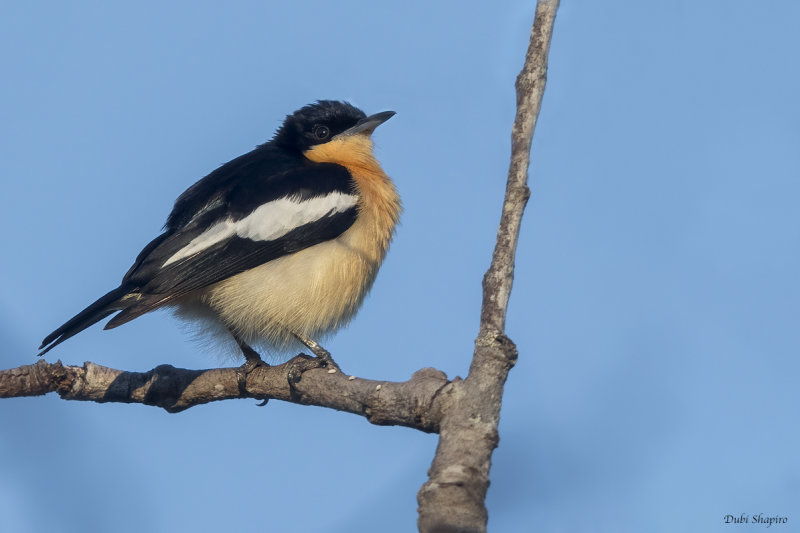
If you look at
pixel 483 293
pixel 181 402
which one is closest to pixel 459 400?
pixel 483 293

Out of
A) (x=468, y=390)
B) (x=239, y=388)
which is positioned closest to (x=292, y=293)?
(x=239, y=388)

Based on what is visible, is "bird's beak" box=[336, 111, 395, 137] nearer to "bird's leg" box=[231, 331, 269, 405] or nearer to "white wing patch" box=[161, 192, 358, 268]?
"white wing patch" box=[161, 192, 358, 268]

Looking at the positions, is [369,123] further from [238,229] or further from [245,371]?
[245,371]

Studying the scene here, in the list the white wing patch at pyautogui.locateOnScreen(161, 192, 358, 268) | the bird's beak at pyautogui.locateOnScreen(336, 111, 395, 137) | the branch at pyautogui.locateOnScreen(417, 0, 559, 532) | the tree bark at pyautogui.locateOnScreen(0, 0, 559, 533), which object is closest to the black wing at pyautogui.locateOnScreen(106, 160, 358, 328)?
the white wing patch at pyautogui.locateOnScreen(161, 192, 358, 268)

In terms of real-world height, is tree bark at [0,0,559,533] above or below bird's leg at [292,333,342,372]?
below

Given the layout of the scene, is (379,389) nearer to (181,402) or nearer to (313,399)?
(313,399)

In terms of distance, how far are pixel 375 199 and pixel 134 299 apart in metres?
2.22

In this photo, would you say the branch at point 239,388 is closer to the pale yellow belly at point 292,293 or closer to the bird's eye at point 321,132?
the pale yellow belly at point 292,293

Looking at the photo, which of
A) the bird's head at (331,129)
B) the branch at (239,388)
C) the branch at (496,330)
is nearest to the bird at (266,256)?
the branch at (239,388)

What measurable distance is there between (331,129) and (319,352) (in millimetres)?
2634

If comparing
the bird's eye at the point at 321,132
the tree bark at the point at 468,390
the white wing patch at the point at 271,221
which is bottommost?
the tree bark at the point at 468,390

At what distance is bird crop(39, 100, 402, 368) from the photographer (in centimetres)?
650

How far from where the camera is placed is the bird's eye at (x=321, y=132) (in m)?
8.25

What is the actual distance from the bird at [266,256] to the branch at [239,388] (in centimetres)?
37
